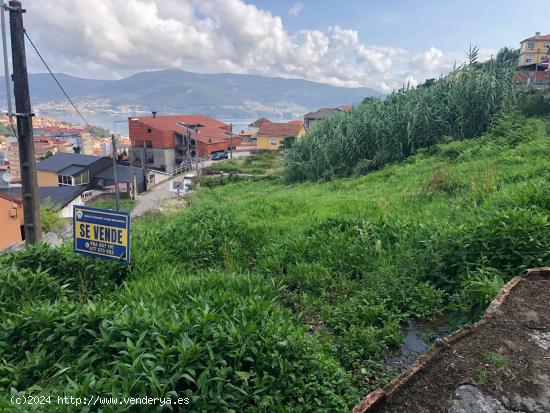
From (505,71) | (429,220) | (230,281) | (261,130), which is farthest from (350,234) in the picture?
(261,130)

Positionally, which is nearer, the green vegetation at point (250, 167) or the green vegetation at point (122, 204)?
the green vegetation at point (122, 204)

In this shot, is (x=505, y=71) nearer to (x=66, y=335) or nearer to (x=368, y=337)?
(x=368, y=337)

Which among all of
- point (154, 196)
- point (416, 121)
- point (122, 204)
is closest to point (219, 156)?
point (154, 196)

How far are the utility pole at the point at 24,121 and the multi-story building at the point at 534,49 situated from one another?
43.7m

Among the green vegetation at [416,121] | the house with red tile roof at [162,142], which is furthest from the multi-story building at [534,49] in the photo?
the house with red tile roof at [162,142]

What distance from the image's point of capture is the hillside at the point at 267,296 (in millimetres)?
2326

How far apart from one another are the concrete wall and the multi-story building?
43554 mm

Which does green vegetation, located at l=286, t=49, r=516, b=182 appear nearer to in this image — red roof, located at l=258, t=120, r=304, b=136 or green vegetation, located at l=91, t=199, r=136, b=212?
green vegetation, located at l=91, t=199, r=136, b=212

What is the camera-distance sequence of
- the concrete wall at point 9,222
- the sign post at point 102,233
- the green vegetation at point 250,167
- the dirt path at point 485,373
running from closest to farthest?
the dirt path at point 485,373
the sign post at point 102,233
the concrete wall at point 9,222
the green vegetation at point 250,167

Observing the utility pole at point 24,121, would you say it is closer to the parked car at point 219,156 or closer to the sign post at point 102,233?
the sign post at point 102,233

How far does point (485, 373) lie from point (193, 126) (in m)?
56.0

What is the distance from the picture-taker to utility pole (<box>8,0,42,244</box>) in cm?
506

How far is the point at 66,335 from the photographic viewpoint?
2.71 meters

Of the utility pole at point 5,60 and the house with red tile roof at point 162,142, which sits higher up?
the utility pole at point 5,60
